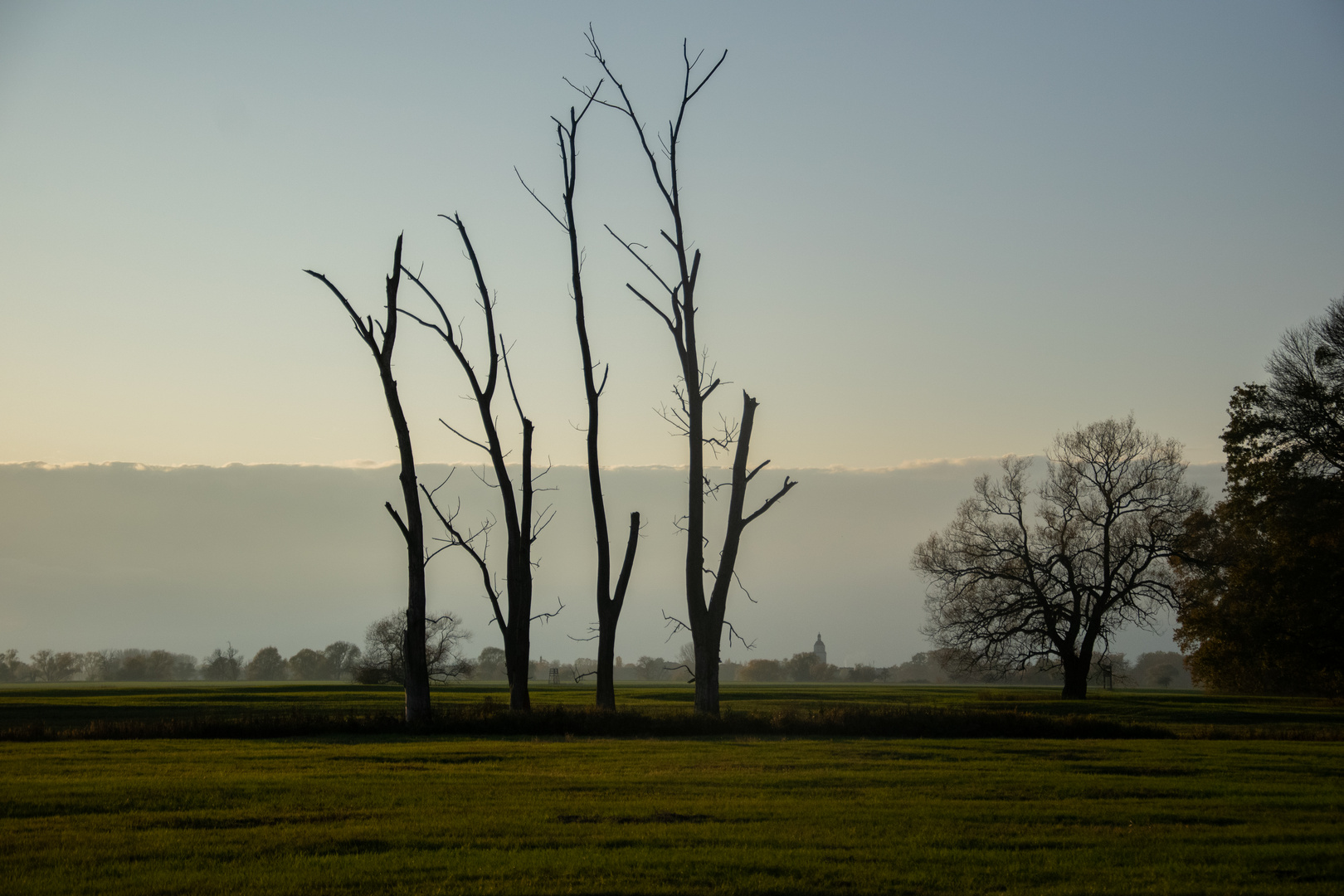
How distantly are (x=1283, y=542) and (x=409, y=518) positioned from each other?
118 feet

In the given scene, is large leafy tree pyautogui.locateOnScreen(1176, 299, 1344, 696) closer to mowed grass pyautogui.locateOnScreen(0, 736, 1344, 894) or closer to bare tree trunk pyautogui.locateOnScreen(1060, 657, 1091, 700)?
bare tree trunk pyautogui.locateOnScreen(1060, 657, 1091, 700)

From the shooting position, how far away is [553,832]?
8.69 m

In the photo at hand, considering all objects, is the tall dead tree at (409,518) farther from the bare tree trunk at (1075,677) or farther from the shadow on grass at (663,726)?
the bare tree trunk at (1075,677)

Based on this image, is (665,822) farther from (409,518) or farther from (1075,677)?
(1075,677)

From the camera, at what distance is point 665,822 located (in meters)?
9.21

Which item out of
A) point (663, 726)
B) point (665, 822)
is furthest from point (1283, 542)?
point (665, 822)

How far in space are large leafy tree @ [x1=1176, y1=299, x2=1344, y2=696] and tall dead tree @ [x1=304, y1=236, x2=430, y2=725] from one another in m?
35.2

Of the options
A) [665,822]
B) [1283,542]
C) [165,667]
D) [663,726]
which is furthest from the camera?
[165,667]

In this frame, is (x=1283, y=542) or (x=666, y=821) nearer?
(x=666, y=821)

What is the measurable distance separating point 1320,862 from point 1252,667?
140ft

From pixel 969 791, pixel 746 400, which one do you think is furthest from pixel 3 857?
pixel 746 400

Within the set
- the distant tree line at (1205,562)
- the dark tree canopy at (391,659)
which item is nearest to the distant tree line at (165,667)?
the dark tree canopy at (391,659)

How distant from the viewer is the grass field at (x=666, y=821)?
7.03 meters

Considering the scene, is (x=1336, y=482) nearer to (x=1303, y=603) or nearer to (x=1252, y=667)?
(x=1303, y=603)
